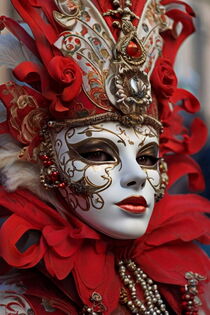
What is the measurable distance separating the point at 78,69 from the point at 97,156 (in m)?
0.18

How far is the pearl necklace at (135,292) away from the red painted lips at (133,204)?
5.4 inches

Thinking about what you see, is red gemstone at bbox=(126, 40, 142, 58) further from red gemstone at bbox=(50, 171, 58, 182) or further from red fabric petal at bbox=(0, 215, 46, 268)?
red fabric petal at bbox=(0, 215, 46, 268)

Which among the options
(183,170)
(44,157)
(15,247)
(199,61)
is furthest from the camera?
(199,61)

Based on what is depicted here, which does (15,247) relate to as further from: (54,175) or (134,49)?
(134,49)

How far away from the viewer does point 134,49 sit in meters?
1.17

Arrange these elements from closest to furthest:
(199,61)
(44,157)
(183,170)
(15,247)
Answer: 1. (15,247)
2. (44,157)
3. (183,170)
4. (199,61)

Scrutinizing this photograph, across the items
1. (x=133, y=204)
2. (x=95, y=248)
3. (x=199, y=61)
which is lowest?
(x=95, y=248)

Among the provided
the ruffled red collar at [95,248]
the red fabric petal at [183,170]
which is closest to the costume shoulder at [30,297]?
the ruffled red collar at [95,248]

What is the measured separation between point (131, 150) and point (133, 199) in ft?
0.33

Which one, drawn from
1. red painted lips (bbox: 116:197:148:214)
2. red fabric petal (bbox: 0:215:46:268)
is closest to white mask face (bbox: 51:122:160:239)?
red painted lips (bbox: 116:197:148:214)

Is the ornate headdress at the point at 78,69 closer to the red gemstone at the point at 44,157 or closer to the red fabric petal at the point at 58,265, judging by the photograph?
the red gemstone at the point at 44,157

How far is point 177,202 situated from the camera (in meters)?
1.36

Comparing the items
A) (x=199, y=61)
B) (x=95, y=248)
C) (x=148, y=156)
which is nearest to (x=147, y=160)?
(x=148, y=156)

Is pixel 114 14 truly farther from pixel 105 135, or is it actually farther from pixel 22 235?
pixel 22 235
